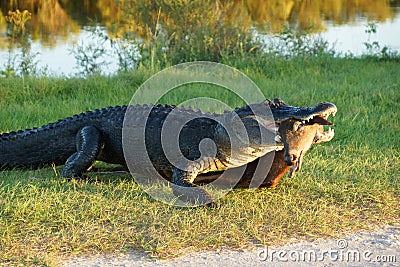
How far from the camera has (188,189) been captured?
4.27m

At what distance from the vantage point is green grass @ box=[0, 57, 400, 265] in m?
3.54

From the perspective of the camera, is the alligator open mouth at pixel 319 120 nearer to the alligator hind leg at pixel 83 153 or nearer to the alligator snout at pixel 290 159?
the alligator snout at pixel 290 159

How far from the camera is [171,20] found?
10.1m

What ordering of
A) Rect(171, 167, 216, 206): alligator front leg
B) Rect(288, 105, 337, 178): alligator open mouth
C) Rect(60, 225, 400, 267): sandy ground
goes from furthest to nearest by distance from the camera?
1. Rect(171, 167, 216, 206): alligator front leg
2. Rect(288, 105, 337, 178): alligator open mouth
3. Rect(60, 225, 400, 267): sandy ground

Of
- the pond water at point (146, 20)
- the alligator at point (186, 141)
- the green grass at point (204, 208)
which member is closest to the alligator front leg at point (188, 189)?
the alligator at point (186, 141)

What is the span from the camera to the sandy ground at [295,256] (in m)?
3.32

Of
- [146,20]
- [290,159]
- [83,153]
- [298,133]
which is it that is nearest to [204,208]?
[290,159]

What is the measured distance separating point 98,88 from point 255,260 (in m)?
4.76

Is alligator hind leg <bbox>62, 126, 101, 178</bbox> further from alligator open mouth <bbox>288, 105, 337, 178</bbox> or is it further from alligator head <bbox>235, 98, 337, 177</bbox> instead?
alligator open mouth <bbox>288, 105, 337, 178</bbox>

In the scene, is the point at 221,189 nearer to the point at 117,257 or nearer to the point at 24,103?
the point at 117,257

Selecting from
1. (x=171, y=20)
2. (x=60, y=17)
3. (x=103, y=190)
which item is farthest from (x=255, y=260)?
(x=60, y=17)

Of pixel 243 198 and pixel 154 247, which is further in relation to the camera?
pixel 243 198

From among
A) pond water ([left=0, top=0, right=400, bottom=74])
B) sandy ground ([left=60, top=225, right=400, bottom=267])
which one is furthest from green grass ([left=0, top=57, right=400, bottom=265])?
pond water ([left=0, top=0, right=400, bottom=74])

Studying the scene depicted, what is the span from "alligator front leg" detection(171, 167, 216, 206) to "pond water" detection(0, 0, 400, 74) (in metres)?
5.46
